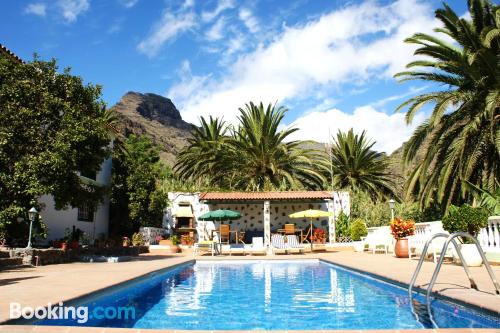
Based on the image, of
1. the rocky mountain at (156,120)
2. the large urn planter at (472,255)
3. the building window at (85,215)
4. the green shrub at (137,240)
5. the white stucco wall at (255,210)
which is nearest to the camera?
the large urn planter at (472,255)

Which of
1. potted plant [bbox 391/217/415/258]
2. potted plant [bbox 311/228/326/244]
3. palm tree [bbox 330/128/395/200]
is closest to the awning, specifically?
potted plant [bbox 311/228/326/244]

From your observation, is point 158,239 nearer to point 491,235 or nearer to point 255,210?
point 255,210

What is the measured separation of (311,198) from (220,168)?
887cm

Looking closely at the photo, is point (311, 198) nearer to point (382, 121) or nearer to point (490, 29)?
point (490, 29)

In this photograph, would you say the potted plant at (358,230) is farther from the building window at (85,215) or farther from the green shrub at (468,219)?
the building window at (85,215)

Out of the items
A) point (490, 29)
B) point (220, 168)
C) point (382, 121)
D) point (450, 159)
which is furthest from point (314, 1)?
point (382, 121)

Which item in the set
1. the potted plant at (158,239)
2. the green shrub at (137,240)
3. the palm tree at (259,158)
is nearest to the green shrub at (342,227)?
the palm tree at (259,158)

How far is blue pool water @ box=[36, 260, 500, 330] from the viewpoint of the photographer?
541cm

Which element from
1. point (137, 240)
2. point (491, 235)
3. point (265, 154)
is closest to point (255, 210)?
point (265, 154)

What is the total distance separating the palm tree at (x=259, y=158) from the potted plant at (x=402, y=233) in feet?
40.7

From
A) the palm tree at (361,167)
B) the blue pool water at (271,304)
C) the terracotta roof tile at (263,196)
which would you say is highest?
the palm tree at (361,167)

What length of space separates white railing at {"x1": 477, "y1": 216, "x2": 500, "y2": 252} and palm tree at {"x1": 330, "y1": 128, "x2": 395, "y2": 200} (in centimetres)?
1943

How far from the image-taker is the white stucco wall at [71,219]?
16.8 m

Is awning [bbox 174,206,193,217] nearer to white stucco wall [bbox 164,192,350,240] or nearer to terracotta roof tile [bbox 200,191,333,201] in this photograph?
white stucco wall [bbox 164,192,350,240]
